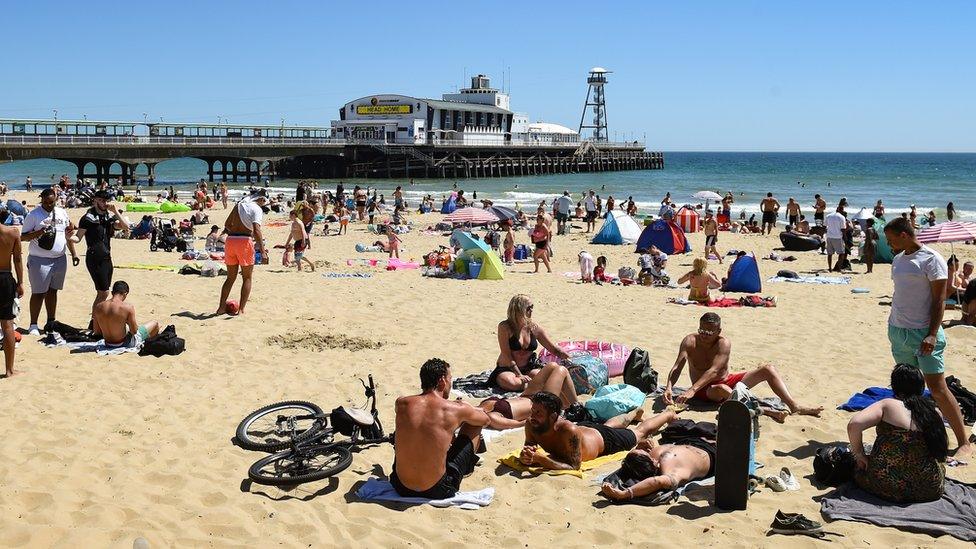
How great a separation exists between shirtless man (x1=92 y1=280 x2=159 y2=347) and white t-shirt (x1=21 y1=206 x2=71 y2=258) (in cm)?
77

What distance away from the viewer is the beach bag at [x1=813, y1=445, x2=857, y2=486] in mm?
5086

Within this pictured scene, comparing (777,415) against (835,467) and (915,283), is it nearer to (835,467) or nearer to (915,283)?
(835,467)

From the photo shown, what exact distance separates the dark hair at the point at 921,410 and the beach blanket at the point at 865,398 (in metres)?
A: 1.77

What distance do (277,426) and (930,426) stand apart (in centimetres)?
407

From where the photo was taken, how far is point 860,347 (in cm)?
899

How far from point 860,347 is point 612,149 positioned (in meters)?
68.4

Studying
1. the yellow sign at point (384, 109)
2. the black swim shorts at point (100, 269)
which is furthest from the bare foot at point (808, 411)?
the yellow sign at point (384, 109)

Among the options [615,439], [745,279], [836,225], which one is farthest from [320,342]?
[836,225]

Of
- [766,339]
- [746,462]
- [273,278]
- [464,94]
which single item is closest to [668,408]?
[746,462]

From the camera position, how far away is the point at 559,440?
536cm

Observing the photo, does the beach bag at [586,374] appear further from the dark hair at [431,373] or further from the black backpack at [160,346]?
the black backpack at [160,346]

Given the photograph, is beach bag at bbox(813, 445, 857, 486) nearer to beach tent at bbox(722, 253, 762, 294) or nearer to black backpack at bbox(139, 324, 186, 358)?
black backpack at bbox(139, 324, 186, 358)

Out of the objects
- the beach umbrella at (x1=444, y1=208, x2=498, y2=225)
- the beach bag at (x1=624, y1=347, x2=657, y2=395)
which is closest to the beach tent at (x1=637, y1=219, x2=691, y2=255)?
the beach umbrella at (x1=444, y1=208, x2=498, y2=225)

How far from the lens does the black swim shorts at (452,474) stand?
15.9 ft
